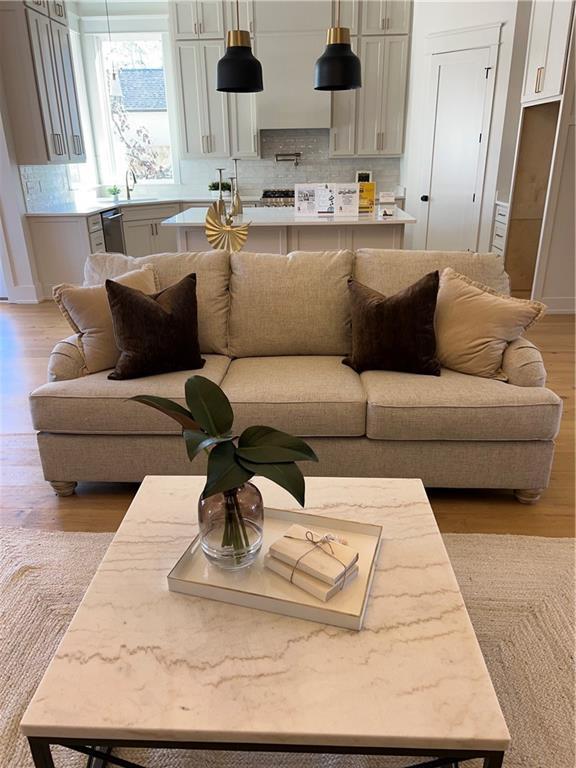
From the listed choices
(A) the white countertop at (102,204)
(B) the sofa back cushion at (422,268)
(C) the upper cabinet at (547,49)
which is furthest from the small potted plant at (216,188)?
(B) the sofa back cushion at (422,268)

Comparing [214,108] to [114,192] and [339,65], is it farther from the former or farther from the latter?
[339,65]

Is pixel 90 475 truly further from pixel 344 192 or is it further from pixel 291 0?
pixel 291 0

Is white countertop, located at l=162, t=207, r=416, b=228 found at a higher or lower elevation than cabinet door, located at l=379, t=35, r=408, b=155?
lower

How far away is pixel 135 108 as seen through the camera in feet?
22.7

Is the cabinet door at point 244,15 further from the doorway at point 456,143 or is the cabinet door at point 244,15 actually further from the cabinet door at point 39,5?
the doorway at point 456,143

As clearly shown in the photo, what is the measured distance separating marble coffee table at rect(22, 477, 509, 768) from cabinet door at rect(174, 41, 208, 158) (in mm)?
6132

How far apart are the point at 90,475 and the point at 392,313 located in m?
1.46

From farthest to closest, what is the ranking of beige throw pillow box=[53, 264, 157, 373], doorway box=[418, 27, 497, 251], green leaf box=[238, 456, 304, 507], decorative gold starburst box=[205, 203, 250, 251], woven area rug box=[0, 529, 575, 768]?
doorway box=[418, 27, 497, 251], decorative gold starburst box=[205, 203, 250, 251], beige throw pillow box=[53, 264, 157, 373], woven area rug box=[0, 529, 575, 768], green leaf box=[238, 456, 304, 507]

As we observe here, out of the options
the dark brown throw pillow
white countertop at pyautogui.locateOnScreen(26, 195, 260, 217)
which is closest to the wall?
white countertop at pyautogui.locateOnScreen(26, 195, 260, 217)

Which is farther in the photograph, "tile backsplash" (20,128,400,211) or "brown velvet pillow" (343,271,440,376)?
"tile backsplash" (20,128,400,211)

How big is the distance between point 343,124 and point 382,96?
1.66ft

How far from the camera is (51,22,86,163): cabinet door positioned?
220 inches

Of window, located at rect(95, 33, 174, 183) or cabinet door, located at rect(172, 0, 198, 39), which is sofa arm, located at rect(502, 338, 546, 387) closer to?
cabinet door, located at rect(172, 0, 198, 39)

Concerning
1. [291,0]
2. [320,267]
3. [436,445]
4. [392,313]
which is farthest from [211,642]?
[291,0]
